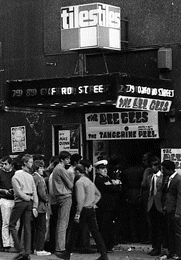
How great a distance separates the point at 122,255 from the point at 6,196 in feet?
9.30

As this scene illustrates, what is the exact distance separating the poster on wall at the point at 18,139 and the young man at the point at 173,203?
6433mm

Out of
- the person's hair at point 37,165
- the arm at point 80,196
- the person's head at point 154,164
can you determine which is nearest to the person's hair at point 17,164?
the person's hair at point 37,165

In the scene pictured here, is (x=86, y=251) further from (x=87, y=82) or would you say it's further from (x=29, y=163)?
(x=87, y=82)

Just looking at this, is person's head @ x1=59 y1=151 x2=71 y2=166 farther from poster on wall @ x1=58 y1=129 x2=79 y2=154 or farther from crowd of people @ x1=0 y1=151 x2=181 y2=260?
poster on wall @ x1=58 y1=129 x2=79 y2=154

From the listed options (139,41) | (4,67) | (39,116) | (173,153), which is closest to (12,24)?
(4,67)

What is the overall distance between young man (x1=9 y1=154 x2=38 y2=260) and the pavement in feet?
1.94

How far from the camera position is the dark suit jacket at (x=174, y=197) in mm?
15508

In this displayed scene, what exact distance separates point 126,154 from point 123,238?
2.27 meters

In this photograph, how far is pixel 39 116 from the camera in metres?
21.1

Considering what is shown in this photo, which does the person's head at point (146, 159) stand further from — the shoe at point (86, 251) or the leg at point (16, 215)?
the leg at point (16, 215)

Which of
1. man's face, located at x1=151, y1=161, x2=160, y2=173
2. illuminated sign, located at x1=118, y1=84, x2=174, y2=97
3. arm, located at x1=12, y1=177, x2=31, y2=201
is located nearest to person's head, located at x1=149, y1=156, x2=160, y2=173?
man's face, located at x1=151, y1=161, x2=160, y2=173

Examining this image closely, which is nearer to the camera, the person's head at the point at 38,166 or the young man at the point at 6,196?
the person's head at the point at 38,166

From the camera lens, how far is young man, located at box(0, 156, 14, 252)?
17.6m

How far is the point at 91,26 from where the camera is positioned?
1811 cm
